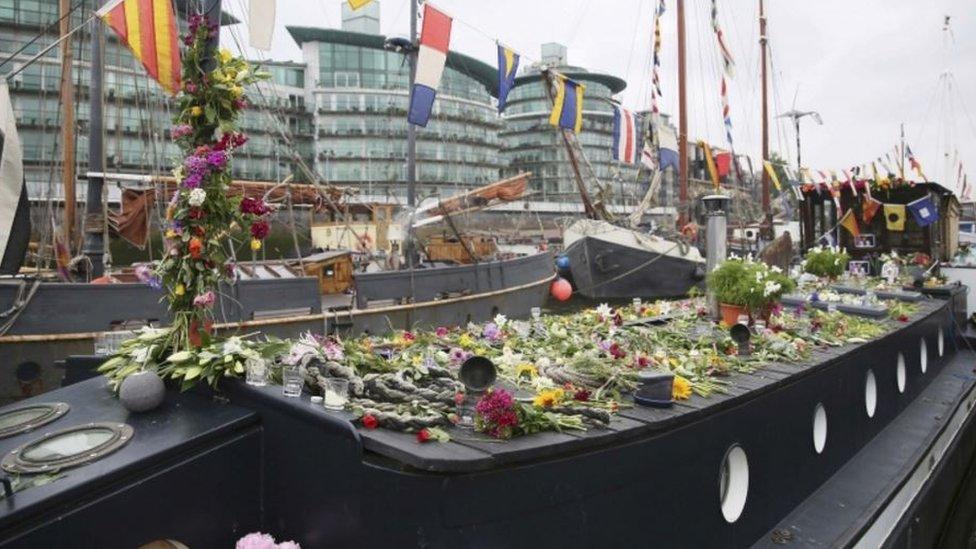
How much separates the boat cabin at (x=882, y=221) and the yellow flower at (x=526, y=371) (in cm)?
1072

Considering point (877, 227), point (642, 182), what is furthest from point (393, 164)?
point (877, 227)

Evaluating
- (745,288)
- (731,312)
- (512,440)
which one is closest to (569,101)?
(731,312)

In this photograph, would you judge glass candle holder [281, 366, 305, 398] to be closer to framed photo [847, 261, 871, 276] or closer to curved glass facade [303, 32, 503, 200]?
framed photo [847, 261, 871, 276]

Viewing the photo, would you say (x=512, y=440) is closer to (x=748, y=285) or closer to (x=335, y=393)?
(x=335, y=393)

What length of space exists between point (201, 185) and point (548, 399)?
2083mm

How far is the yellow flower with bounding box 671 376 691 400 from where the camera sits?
3.50 m

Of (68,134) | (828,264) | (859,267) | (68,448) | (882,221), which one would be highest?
(68,134)

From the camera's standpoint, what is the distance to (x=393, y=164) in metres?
63.3

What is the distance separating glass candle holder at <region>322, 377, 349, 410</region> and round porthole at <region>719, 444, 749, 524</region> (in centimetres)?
239

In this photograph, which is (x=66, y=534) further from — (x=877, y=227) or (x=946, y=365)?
(x=877, y=227)

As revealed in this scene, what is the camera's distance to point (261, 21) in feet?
18.4

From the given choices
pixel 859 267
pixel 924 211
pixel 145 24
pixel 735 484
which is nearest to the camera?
pixel 735 484

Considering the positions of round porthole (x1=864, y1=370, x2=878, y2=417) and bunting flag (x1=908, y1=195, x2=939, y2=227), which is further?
bunting flag (x1=908, y1=195, x2=939, y2=227)

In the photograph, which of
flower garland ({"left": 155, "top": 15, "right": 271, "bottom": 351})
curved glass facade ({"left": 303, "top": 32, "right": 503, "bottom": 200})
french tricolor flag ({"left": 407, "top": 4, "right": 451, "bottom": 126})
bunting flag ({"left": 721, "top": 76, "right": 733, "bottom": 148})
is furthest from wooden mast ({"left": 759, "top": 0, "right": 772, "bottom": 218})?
flower garland ({"left": 155, "top": 15, "right": 271, "bottom": 351})
